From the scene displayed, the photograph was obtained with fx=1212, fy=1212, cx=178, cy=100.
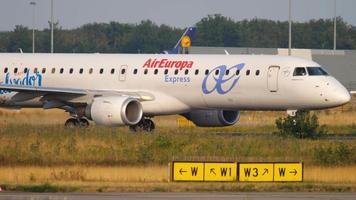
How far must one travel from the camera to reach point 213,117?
173ft

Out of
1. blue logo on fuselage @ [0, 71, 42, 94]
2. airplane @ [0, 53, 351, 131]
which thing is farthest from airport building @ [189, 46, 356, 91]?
blue logo on fuselage @ [0, 71, 42, 94]

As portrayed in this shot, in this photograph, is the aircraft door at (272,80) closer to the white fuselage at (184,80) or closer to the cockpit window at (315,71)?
the white fuselage at (184,80)

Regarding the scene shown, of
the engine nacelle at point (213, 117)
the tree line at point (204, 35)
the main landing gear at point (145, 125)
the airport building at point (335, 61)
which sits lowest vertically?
the main landing gear at point (145, 125)

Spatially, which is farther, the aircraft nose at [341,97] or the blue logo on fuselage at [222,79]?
the blue logo on fuselage at [222,79]

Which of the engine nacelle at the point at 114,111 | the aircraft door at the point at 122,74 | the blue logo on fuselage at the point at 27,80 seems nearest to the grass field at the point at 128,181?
the engine nacelle at the point at 114,111

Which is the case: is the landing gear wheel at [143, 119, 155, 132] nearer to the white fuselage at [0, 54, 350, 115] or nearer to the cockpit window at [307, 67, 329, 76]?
the white fuselage at [0, 54, 350, 115]

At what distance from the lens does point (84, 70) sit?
5331cm

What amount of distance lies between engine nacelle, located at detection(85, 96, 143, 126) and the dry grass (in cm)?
1172

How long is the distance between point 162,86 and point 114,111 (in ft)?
10.5

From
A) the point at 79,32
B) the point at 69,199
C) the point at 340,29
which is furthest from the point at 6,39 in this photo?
the point at 69,199

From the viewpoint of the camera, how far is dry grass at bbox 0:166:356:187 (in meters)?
34.3

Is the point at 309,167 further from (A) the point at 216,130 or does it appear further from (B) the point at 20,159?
(A) the point at 216,130

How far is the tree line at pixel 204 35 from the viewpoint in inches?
6462

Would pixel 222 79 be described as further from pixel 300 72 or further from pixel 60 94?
pixel 60 94
